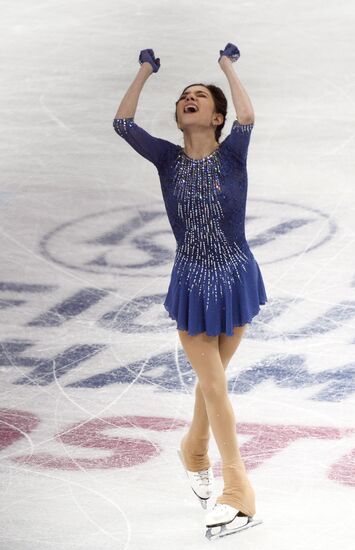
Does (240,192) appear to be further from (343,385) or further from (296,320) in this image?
(296,320)

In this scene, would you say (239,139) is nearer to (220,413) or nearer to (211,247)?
(211,247)

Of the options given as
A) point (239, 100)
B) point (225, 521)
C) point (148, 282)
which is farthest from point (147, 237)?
point (225, 521)

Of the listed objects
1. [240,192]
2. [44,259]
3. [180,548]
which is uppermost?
[240,192]

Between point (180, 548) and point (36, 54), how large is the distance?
19.3 feet

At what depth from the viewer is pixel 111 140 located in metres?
8.02

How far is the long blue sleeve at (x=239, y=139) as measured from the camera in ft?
13.7

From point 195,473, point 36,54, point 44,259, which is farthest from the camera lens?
point 36,54

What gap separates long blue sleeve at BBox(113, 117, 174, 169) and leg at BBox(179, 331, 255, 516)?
0.65 m

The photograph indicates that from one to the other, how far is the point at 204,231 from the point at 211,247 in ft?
0.23

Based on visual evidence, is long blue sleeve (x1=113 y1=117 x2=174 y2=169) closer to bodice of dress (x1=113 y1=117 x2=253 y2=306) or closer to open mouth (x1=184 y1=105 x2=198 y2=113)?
Result: bodice of dress (x1=113 y1=117 x2=253 y2=306)

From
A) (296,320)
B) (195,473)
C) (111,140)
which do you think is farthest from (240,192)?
(111,140)

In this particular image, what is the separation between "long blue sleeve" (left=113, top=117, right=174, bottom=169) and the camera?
14.2 ft

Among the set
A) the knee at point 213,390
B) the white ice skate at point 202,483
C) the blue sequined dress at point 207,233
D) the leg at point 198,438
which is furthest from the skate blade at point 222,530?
the blue sequined dress at point 207,233

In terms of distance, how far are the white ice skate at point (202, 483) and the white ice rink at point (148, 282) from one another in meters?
0.05
